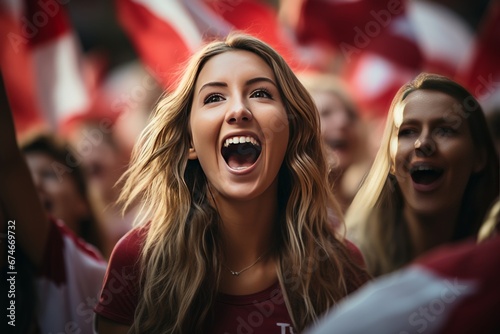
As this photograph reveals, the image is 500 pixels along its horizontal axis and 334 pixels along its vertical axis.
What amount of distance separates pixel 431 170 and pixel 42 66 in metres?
1.70

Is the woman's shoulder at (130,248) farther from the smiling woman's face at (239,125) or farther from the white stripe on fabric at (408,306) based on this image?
the white stripe on fabric at (408,306)

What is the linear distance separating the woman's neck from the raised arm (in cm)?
116

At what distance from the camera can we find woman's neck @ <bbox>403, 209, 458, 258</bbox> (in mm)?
2299

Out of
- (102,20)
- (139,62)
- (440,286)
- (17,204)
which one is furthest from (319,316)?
(102,20)

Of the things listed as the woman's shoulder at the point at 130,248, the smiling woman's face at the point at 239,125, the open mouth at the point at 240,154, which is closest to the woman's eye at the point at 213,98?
the smiling woman's face at the point at 239,125

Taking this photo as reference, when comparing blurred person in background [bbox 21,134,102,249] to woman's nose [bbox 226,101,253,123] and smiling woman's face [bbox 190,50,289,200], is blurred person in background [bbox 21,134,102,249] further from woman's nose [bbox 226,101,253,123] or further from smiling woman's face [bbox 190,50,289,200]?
woman's nose [bbox 226,101,253,123]

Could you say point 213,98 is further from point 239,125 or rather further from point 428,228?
point 428,228

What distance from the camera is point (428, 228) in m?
2.31

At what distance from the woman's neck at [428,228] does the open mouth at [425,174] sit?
10 cm

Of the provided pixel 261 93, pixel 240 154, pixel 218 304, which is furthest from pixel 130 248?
pixel 261 93

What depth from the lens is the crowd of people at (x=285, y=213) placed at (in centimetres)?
208

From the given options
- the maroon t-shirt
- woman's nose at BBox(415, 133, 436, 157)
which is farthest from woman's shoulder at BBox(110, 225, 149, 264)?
woman's nose at BBox(415, 133, 436, 157)

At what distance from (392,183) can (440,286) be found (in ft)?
1.24

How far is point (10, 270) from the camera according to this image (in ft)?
8.27
